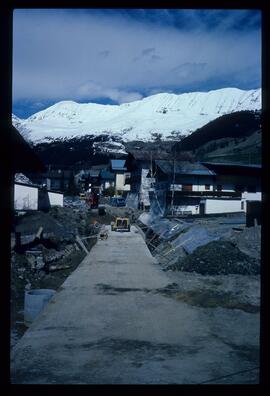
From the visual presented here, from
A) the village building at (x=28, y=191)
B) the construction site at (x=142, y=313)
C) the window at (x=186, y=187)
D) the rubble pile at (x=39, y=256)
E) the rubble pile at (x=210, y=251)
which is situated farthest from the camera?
the window at (x=186, y=187)

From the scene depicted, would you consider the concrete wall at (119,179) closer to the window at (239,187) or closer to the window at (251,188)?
the window at (239,187)

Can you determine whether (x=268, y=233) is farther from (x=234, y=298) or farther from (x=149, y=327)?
(x=234, y=298)

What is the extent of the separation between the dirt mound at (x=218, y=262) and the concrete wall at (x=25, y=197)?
20802 millimetres

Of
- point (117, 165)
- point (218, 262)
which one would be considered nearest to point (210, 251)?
point (218, 262)

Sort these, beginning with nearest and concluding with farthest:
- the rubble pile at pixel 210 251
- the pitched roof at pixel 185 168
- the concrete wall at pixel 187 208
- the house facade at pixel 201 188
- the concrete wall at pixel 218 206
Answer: the rubble pile at pixel 210 251 < the concrete wall at pixel 218 206 < the house facade at pixel 201 188 < the concrete wall at pixel 187 208 < the pitched roof at pixel 185 168

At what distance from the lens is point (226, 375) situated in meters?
5.52

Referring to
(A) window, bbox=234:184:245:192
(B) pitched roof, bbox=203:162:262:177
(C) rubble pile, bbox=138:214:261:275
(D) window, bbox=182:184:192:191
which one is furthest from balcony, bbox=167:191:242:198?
(C) rubble pile, bbox=138:214:261:275

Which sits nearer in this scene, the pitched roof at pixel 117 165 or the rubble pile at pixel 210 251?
the rubble pile at pixel 210 251

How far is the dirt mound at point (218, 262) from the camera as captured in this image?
1466 centimetres

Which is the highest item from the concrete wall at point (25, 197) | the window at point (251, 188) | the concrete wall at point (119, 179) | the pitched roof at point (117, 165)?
the pitched roof at point (117, 165)

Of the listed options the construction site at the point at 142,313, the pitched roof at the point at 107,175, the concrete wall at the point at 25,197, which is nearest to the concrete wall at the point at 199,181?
the concrete wall at the point at 25,197

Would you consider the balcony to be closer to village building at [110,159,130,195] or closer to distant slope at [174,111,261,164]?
distant slope at [174,111,261,164]

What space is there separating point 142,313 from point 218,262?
6.12 meters

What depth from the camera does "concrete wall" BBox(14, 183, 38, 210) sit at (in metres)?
33.9
